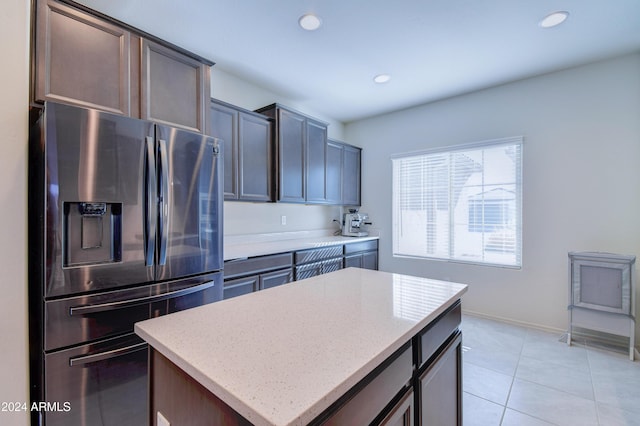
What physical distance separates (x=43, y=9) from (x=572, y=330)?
4.74 m

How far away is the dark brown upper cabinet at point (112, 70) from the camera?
4.86ft

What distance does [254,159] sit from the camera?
2857mm

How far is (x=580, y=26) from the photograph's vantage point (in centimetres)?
221

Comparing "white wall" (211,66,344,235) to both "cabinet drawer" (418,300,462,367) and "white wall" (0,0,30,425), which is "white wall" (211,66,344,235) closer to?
"white wall" (0,0,30,425)

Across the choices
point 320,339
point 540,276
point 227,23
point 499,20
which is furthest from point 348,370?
point 540,276

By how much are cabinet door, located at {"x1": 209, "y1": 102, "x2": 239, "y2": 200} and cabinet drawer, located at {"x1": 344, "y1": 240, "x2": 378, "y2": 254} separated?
5.22ft

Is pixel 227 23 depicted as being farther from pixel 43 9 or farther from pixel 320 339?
pixel 320 339

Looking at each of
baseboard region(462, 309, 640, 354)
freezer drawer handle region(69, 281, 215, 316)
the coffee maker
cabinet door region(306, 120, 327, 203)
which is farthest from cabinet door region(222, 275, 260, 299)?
baseboard region(462, 309, 640, 354)

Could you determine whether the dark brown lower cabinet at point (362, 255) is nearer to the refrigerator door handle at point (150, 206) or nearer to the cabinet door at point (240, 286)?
the cabinet door at point (240, 286)

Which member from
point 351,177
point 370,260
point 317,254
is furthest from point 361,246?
point 351,177

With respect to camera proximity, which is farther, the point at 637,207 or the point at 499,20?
the point at 637,207

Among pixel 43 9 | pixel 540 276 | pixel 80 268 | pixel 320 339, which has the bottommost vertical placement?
pixel 540 276

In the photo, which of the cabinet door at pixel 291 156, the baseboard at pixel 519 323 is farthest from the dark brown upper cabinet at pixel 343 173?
the baseboard at pixel 519 323

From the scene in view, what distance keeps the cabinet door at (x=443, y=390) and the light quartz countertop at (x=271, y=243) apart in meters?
1.65
